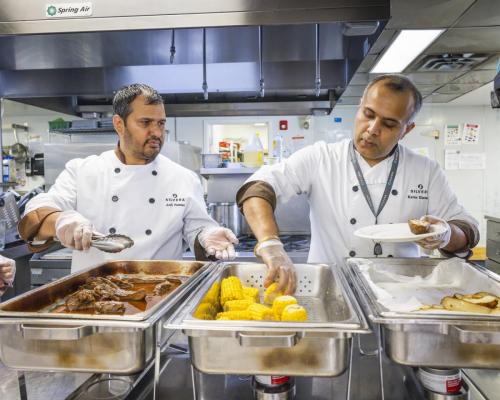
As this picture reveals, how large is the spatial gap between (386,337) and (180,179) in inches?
63.9

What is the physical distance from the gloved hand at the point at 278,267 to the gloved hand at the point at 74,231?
71 cm

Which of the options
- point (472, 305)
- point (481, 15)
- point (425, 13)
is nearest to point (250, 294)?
point (472, 305)

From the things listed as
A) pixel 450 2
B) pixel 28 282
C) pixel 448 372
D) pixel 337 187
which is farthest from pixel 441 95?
pixel 28 282

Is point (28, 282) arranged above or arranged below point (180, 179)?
below

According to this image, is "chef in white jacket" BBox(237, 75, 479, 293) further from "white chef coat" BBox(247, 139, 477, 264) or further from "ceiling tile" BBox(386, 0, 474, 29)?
"ceiling tile" BBox(386, 0, 474, 29)

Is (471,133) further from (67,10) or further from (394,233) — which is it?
(67,10)

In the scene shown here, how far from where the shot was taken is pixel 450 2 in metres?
1.97

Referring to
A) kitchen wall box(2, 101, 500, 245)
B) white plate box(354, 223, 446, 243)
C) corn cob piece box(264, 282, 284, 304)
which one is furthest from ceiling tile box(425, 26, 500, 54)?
→ kitchen wall box(2, 101, 500, 245)

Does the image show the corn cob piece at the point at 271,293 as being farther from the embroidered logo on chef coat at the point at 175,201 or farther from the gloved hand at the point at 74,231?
the embroidered logo on chef coat at the point at 175,201

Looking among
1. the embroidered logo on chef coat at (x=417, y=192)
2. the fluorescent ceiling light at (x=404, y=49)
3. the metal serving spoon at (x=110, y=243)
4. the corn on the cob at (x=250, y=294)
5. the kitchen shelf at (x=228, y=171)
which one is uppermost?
the fluorescent ceiling light at (x=404, y=49)

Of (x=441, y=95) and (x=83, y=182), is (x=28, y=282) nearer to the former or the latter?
(x=83, y=182)

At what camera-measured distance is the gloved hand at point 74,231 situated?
155 centimetres

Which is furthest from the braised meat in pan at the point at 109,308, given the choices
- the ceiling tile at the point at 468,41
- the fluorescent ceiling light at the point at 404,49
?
the ceiling tile at the point at 468,41

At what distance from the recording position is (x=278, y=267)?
1.37 m
